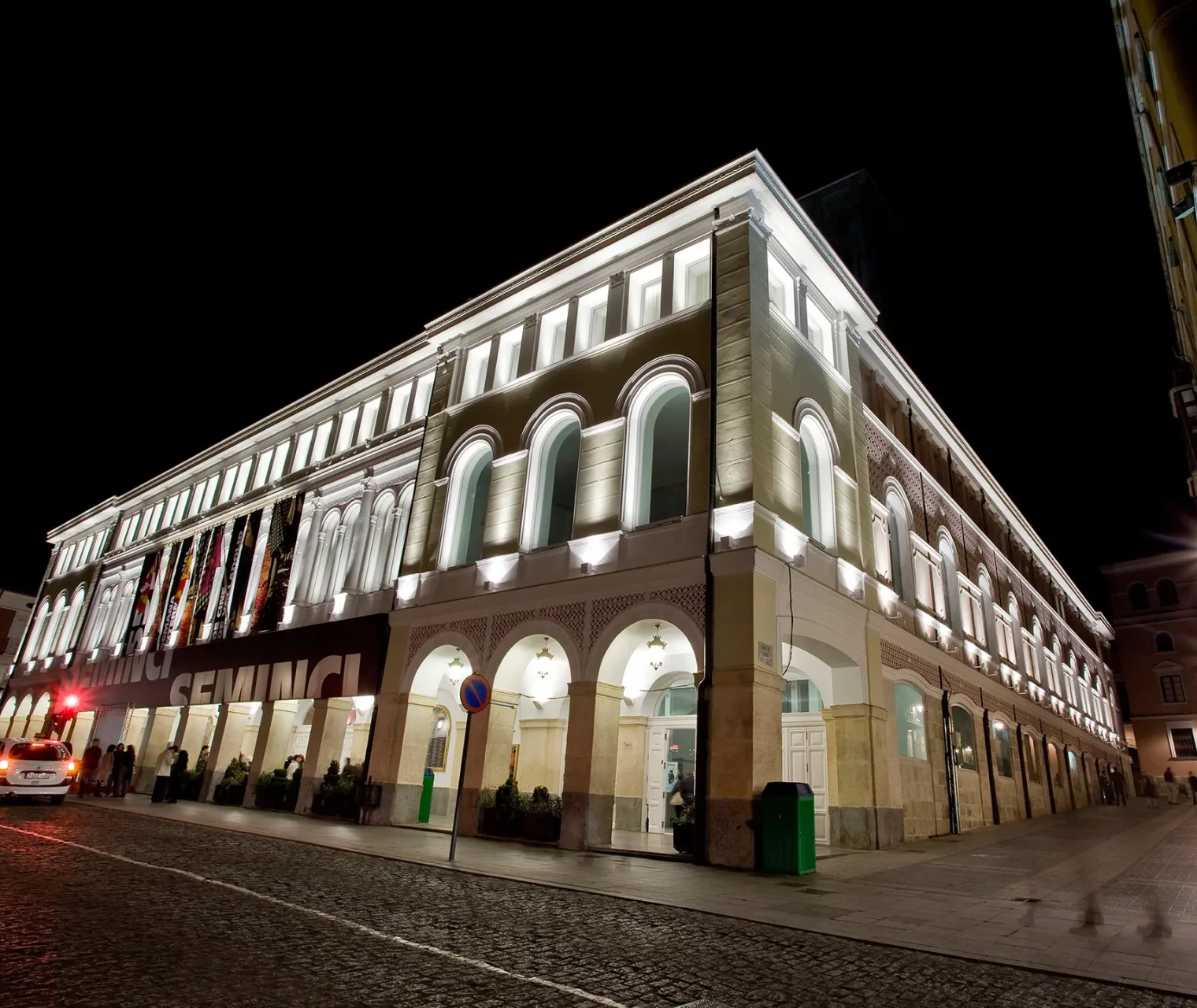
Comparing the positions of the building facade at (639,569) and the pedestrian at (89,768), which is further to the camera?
the pedestrian at (89,768)

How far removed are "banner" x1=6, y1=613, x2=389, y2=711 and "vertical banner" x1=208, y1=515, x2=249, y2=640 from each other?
72 centimetres

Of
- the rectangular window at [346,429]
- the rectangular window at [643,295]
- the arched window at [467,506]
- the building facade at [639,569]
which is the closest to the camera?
the building facade at [639,569]

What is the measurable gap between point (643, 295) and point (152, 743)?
74.5 feet

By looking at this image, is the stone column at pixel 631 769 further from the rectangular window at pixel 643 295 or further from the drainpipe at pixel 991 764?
the drainpipe at pixel 991 764

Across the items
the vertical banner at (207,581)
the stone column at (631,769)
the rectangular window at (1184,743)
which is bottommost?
the stone column at (631,769)

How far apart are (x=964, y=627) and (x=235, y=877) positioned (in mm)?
21330

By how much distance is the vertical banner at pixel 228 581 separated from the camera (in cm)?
2389

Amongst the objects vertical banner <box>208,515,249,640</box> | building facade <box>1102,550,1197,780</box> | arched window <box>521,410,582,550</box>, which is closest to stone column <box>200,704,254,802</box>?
vertical banner <box>208,515,249,640</box>

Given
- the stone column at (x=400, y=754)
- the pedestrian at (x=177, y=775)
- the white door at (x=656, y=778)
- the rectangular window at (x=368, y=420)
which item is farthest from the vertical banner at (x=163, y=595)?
the white door at (x=656, y=778)

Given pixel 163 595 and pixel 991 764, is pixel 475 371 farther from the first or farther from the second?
pixel 991 764

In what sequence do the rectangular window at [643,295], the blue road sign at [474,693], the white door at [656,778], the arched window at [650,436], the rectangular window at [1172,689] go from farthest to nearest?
the rectangular window at [1172,689] → the white door at [656,778] → the rectangular window at [643,295] → the arched window at [650,436] → the blue road sign at [474,693]

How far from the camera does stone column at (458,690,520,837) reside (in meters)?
14.3

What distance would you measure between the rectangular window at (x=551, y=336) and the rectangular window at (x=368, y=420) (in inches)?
300

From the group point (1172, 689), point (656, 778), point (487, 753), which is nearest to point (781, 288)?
point (656, 778)
